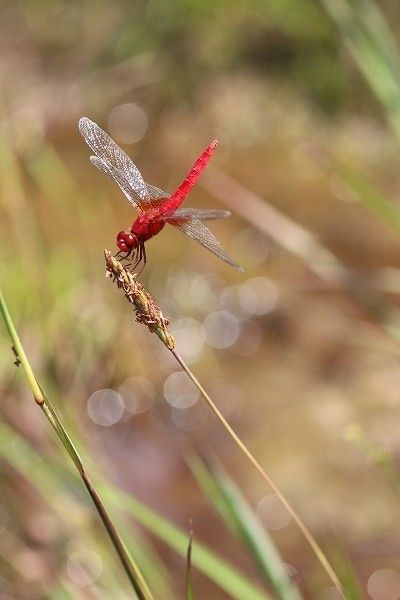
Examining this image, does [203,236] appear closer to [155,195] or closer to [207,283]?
[155,195]

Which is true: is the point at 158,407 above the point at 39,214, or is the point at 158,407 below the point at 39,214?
below

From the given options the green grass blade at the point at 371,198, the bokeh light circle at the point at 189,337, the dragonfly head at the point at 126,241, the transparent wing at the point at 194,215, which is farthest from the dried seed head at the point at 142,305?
the bokeh light circle at the point at 189,337

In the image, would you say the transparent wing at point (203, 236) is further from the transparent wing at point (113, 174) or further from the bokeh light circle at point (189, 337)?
the bokeh light circle at point (189, 337)

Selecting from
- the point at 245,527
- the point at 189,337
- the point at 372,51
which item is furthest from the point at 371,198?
the point at 189,337

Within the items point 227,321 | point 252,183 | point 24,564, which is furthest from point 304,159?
point 24,564

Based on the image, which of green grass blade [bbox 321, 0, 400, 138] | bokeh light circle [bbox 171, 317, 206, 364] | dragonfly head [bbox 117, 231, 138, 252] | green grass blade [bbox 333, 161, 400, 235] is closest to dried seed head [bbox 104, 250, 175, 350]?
dragonfly head [bbox 117, 231, 138, 252]

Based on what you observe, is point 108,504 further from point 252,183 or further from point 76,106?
point 76,106
